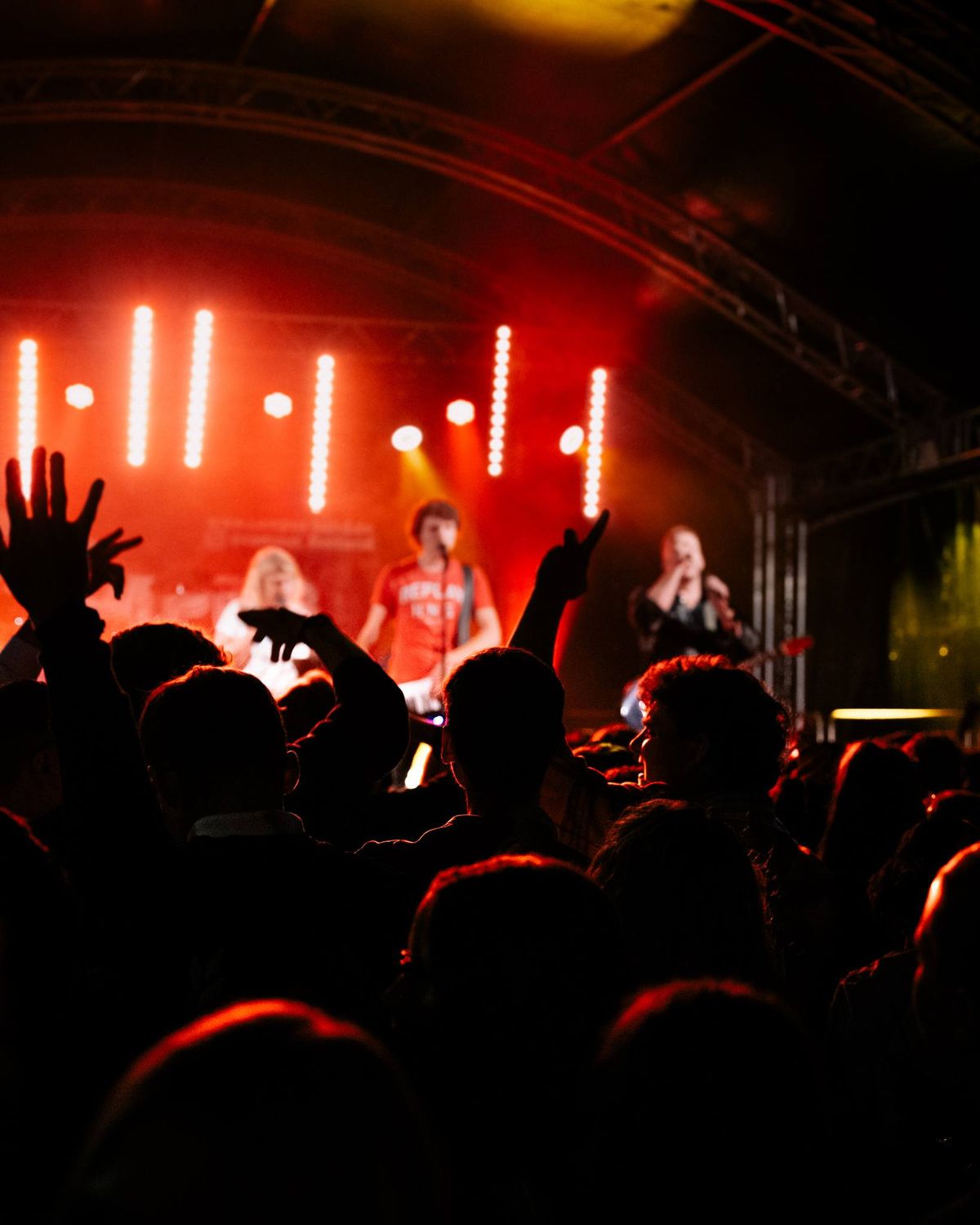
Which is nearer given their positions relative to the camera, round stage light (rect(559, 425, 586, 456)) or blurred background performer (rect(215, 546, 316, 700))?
round stage light (rect(559, 425, 586, 456))

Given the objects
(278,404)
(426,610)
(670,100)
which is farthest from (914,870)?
(278,404)

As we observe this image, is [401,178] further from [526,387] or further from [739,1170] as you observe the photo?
[739,1170]

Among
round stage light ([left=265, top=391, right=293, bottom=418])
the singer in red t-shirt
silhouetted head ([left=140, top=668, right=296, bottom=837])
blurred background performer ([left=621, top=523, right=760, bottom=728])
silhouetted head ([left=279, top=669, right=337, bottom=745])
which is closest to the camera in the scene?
silhouetted head ([left=140, top=668, right=296, bottom=837])

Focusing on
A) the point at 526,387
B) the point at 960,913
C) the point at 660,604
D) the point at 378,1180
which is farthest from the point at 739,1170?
the point at 526,387

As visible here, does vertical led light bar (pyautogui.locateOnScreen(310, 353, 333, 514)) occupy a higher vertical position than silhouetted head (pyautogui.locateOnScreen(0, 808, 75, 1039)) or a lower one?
higher

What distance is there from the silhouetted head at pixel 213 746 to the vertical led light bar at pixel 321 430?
8.70 m

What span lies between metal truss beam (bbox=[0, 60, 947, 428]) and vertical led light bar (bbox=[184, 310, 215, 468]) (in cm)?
155

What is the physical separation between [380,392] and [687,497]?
10.5 feet

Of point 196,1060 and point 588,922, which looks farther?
point 588,922

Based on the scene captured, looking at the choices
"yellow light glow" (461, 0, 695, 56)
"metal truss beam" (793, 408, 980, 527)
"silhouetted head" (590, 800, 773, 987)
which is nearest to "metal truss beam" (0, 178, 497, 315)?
"yellow light glow" (461, 0, 695, 56)

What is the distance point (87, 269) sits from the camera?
37.1 ft

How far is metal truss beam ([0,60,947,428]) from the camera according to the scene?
28.6 ft

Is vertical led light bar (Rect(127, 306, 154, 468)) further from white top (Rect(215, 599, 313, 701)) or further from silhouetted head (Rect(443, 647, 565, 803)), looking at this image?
silhouetted head (Rect(443, 647, 565, 803))

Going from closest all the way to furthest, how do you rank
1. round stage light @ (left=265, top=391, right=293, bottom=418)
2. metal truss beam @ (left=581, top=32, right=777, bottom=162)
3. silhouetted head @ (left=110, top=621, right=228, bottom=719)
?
silhouetted head @ (left=110, top=621, right=228, bottom=719) → metal truss beam @ (left=581, top=32, right=777, bottom=162) → round stage light @ (left=265, top=391, right=293, bottom=418)
